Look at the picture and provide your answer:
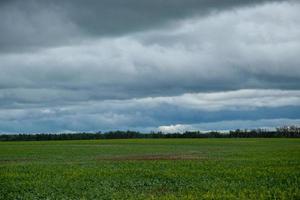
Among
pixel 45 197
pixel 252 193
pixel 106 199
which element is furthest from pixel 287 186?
pixel 45 197

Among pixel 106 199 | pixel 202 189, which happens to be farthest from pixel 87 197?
pixel 202 189

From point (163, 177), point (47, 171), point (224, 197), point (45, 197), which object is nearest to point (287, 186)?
point (224, 197)

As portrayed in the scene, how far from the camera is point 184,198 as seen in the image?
70.9ft

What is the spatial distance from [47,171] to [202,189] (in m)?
15.0

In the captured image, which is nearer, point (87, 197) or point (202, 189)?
point (87, 197)

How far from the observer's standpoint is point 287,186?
25891 mm

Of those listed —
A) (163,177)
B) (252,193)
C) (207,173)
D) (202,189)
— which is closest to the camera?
(252,193)

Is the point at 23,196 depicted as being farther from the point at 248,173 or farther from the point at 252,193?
the point at 248,173

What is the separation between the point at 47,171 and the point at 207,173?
11881mm

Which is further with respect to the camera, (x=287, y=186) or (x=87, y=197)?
(x=287, y=186)

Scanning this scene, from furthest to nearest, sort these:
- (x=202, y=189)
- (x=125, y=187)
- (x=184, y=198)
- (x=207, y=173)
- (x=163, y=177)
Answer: (x=207, y=173), (x=163, y=177), (x=125, y=187), (x=202, y=189), (x=184, y=198)

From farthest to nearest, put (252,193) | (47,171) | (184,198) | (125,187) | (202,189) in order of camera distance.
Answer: (47,171) < (125,187) < (202,189) < (252,193) < (184,198)

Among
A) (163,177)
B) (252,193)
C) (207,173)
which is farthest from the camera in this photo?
(207,173)

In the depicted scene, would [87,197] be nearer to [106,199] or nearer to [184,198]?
[106,199]
